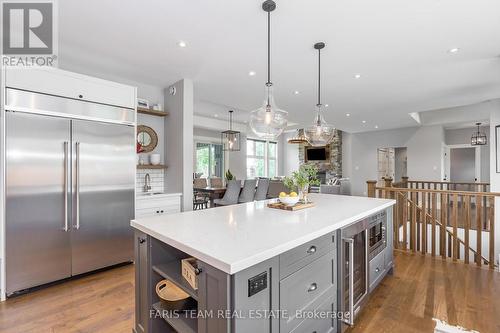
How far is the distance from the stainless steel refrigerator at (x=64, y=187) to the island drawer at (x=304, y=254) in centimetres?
244

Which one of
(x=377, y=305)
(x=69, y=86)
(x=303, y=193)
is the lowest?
(x=377, y=305)

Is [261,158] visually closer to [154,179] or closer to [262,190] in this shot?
[262,190]

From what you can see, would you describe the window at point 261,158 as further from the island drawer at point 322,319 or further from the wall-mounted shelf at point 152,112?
the island drawer at point 322,319

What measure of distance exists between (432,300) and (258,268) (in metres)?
2.17

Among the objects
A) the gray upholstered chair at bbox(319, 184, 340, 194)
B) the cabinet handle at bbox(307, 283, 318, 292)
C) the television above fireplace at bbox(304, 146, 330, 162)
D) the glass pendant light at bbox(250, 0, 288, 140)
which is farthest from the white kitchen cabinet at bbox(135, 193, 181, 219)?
the television above fireplace at bbox(304, 146, 330, 162)

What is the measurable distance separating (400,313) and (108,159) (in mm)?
3321

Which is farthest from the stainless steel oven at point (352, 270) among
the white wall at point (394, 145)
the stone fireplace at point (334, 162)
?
the stone fireplace at point (334, 162)

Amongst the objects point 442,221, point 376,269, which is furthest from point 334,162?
point 376,269

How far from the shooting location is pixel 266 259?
119cm

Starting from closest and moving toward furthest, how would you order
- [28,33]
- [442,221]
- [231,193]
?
[28,33] → [442,221] → [231,193]

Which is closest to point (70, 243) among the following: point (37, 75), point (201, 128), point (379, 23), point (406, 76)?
point (37, 75)

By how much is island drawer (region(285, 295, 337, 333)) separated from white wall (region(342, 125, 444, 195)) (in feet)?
27.5

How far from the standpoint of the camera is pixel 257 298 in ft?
3.82

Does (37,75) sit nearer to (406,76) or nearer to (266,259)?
(266,259)
